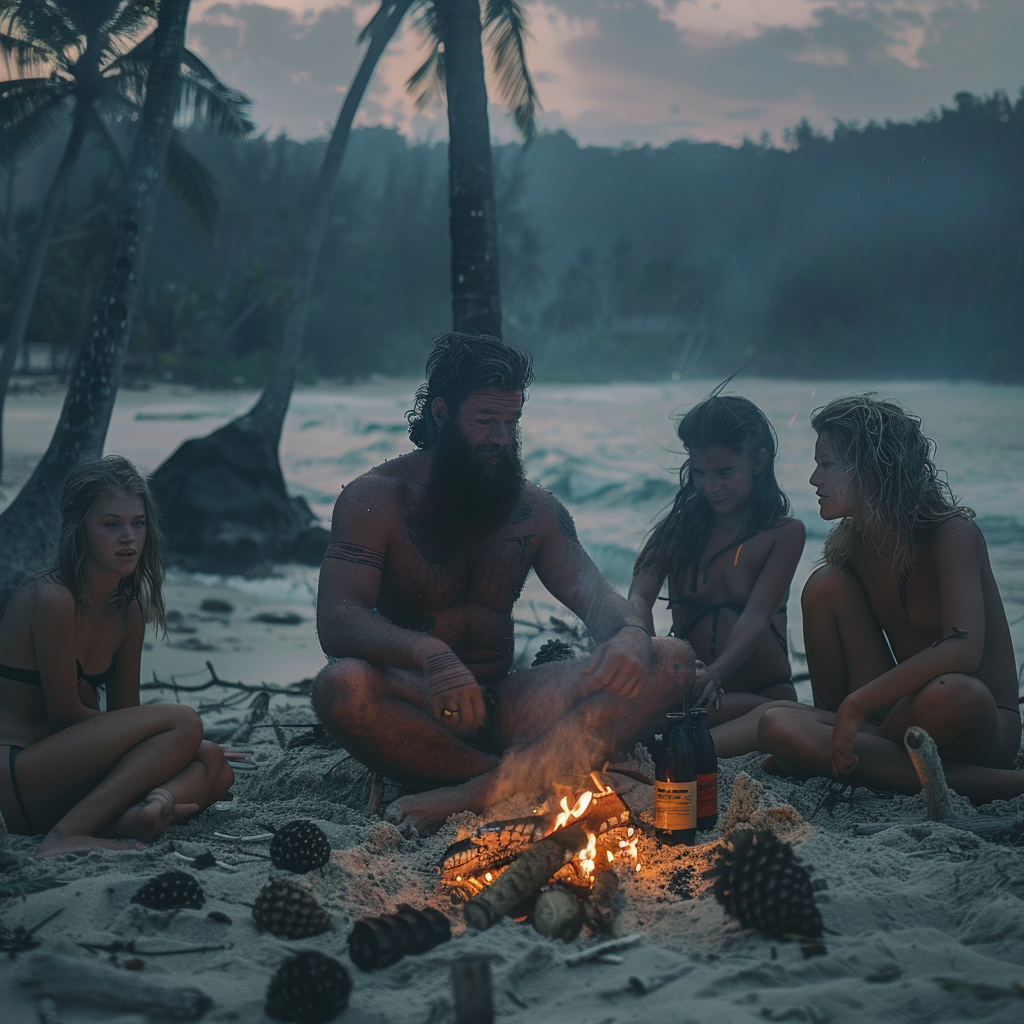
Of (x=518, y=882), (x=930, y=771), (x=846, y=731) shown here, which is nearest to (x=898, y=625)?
(x=846, y=731)

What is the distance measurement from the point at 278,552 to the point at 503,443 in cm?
970

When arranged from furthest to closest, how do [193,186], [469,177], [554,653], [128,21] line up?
1. [193,186]
2. [128,21]
3. [469,177]
4. [554,653]

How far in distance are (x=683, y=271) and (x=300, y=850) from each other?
17844 millimetres

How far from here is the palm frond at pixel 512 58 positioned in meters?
11.6

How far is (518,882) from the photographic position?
2758 mm

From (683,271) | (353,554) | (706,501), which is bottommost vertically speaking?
(353,554)

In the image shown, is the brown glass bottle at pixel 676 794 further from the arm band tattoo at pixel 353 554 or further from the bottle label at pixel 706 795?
the arm band tattoo at pixel 353 554

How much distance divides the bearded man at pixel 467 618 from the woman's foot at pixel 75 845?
793 mm

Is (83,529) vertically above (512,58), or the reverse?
(512,58)

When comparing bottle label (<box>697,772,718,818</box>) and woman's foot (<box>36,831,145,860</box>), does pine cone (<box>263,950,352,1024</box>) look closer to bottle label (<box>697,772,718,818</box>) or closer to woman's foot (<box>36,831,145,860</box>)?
woman's foot (<box>36,831,145,860</box>)

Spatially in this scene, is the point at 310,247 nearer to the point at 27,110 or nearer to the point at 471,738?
the point at 27,110

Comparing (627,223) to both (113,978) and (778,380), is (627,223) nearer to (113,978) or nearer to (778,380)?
(778,380)

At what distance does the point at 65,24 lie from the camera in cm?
1502

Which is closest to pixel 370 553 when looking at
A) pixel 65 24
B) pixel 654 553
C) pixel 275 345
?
pixel 654 553
